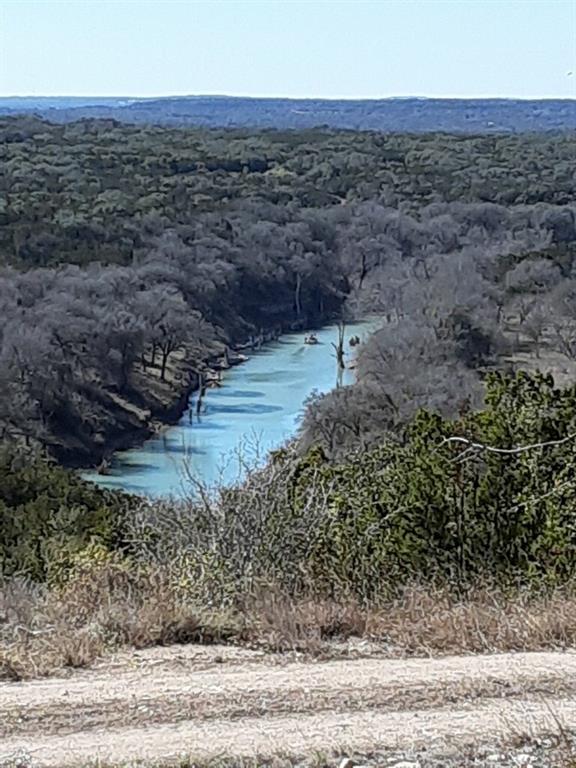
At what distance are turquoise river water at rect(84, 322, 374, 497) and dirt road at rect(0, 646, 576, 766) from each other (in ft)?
69.7

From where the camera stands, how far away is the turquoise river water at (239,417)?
111 feet

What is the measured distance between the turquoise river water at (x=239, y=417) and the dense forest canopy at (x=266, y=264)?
5.96 feet

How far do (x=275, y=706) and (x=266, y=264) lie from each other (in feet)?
180

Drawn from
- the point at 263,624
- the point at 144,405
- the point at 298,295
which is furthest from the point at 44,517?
the point at 298,295

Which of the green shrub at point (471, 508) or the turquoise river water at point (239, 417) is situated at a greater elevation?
the green shrub at point (471, 508)

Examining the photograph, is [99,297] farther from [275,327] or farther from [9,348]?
[275,327]

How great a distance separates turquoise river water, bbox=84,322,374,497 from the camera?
3378 cm

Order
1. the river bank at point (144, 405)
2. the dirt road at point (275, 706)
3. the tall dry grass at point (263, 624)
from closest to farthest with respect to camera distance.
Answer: the dirt road at point (275, 706) → the tall dry grass at point (263, 624) → the river bank at point (144, 405)

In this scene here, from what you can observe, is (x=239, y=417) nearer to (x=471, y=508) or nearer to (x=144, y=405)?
(x=144, y=405)

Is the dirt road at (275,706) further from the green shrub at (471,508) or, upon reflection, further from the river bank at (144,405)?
the river bank at (144,405)

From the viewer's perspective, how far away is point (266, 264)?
5909 cm

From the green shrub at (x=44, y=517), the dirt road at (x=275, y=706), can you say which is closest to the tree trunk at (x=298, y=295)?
the green shrub at (x=44, y=517)

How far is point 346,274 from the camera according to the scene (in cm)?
6519

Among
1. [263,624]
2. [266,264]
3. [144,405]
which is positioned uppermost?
[263,624]
